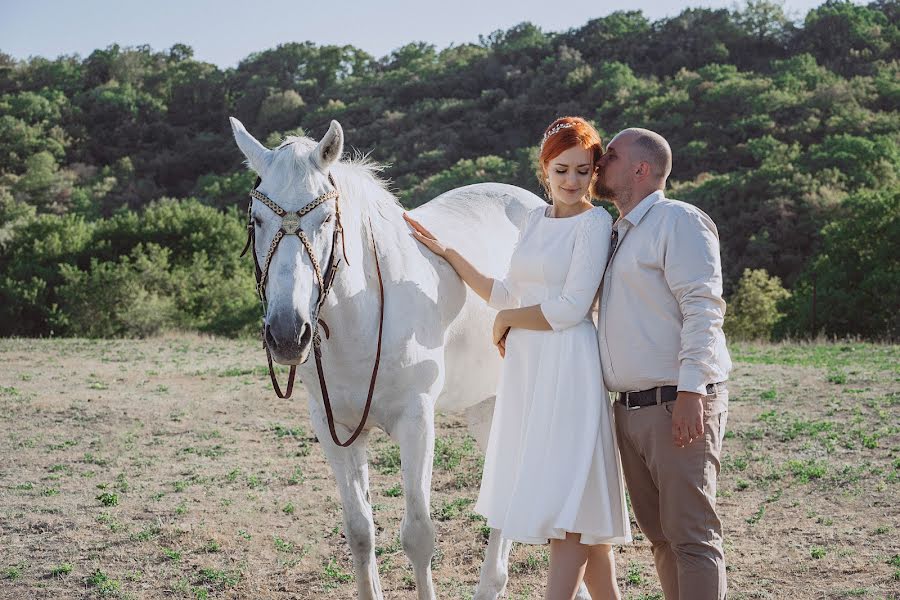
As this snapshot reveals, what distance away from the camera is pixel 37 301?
29391 millimetres

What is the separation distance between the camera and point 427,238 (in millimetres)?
3932

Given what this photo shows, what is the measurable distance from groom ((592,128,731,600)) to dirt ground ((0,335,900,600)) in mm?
1567

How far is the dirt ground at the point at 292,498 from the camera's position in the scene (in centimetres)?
463

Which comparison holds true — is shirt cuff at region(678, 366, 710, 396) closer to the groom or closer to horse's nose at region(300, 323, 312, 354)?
the groom

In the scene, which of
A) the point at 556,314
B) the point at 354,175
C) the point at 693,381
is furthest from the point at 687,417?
the point at 354,175

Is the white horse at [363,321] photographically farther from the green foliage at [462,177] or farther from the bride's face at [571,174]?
the green foliage at [462,177]

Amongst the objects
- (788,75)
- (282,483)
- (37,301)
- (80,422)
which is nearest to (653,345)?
(282,483)

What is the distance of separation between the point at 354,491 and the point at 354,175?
1.44 meters

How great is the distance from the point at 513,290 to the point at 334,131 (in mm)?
997

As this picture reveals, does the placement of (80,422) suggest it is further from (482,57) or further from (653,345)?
(482,57)

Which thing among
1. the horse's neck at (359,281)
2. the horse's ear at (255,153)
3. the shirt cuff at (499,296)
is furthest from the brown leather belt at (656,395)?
the horse's ear at (255,153)

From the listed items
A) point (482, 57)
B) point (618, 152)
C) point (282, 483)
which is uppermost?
point (482, 57)

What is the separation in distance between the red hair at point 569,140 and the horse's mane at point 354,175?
0.83m

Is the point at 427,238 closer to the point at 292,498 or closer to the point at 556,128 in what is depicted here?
the point at 556,128
